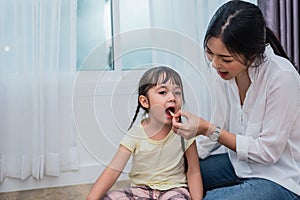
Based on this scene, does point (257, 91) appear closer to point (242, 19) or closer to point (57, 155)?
point (242, 19)

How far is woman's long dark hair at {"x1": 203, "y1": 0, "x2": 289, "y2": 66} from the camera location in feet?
3.80

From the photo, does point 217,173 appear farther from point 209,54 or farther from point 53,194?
point 53,194

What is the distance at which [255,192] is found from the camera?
45.6 inches

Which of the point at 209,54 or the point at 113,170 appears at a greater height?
the point at 209,54

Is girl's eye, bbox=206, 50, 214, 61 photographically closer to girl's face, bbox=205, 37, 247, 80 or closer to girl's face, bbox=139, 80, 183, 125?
girl's face, bbox=205, 37, 247, 80

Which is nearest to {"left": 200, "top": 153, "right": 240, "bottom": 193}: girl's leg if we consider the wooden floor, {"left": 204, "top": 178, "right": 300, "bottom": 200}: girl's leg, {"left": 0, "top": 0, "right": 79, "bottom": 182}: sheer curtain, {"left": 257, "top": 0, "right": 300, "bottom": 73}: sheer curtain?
{"left": 204, "top": 178, "right": 300, "bottom": 200}: girl's leg

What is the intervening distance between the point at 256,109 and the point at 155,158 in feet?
1.09

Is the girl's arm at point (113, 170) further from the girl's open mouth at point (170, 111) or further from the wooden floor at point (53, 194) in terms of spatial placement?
the wooden floor at point (53, 194)

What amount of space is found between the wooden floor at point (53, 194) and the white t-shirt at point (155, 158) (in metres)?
0.73

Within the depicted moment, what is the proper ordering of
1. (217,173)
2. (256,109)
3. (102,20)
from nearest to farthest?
(256,109) < (217,173) < (102,20)

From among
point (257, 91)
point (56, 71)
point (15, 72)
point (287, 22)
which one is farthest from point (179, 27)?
point (257, 91)

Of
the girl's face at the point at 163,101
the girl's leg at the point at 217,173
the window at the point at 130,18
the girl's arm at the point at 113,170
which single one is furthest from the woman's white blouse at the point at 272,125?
the window at the point at 130,18

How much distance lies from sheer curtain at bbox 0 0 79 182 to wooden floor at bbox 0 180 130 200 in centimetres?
8

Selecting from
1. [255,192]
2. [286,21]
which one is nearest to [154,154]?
[255,192]
